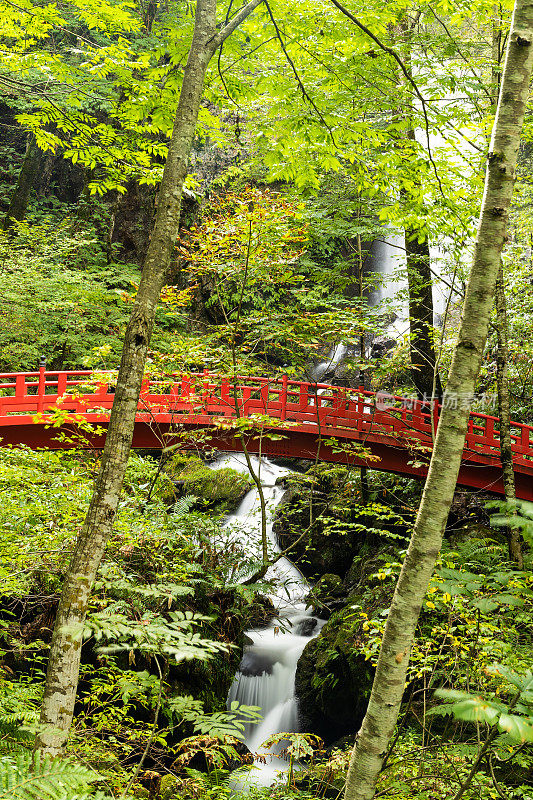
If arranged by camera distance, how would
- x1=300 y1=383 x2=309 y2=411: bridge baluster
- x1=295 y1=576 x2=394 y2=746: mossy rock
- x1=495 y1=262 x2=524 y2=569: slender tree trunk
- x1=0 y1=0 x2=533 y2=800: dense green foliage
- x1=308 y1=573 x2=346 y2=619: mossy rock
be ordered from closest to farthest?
x1=0 y1=0 x2=533 y2=800: dense green foliage → x1=495 y1=262 x2=524 y2=569: slender tree trunk → x1=295 y1=576 x2=394 y2=746: mossy rock → x1=300 y1=383 x2=309 y2=411: bridge baluster → x1=308 y1=573 x2=346 y2=619: mossy rock

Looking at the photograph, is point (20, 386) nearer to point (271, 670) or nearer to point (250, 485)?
point (250, 485)

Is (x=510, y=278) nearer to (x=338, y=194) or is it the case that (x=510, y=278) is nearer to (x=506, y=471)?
(x=338, y=194)

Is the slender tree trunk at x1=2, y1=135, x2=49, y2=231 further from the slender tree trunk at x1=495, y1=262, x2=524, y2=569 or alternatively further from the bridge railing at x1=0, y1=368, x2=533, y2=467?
the slender tree trunk at x1=495, y1=262, x2=524, y2=569

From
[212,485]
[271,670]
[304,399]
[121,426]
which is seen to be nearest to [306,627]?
[271,670]

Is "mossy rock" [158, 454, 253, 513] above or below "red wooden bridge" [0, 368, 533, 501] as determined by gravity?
below

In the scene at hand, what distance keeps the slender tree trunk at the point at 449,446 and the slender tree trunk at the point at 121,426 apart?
1.44m

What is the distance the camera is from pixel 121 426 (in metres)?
2.85

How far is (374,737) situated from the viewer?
215 cm

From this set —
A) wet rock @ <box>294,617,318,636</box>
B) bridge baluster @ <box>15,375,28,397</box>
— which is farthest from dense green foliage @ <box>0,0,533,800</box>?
bridge baluster @ <box>15,375,28,397</box>

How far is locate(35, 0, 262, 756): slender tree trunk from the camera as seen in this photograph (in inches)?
102

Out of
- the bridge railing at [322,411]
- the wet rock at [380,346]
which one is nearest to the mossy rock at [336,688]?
the bridge railing at [322,411]

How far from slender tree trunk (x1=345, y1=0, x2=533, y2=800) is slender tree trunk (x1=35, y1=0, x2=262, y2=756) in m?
1.44

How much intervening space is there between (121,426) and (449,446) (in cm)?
178

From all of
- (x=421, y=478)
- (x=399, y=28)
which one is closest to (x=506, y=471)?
(x=421, y=478)
